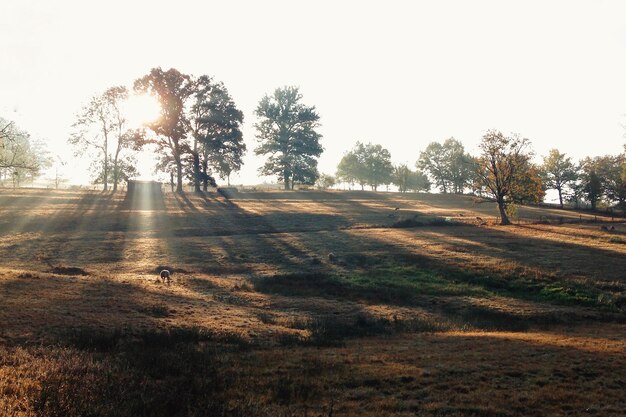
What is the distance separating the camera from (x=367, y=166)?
147 meters

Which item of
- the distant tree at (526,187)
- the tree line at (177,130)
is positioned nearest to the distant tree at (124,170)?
the tree line at (177,130)

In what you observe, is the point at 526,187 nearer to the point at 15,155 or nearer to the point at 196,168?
the point at 196,168

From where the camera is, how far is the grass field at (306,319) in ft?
39.3

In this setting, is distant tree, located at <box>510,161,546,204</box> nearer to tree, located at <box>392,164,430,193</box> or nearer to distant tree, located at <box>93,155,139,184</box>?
distant tree, located at <box>93,155,139,184</box>

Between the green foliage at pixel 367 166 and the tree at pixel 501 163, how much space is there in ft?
270

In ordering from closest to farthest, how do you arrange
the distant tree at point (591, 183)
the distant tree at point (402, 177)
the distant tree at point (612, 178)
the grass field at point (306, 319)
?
the grass field at point (306, 319) → the distant tree at point (612, 178) → the distant tree at point (591, 183) → the distant tree at point (402, 177)

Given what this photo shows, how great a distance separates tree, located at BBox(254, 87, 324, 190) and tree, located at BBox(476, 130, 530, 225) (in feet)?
172

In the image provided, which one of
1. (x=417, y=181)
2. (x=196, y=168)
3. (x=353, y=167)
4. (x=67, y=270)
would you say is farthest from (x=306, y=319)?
(x=417, y=181)

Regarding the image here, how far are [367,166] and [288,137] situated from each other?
147ft

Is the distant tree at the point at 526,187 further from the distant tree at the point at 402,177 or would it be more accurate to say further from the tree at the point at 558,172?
the distant tree at the point at 402,177

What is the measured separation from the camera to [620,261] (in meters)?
39.1

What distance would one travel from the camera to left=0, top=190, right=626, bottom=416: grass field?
1198 centimetres

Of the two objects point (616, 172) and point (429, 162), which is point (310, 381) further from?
point (429, 162)

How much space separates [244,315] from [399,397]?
43.4 ft
